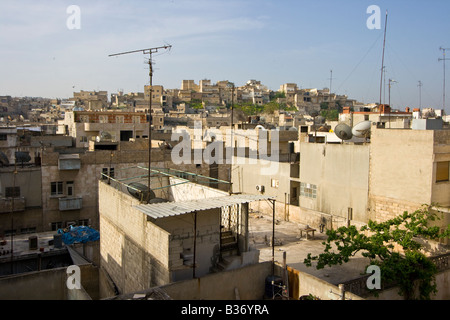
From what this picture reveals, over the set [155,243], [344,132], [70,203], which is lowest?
[70,203]

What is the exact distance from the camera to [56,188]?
70.6 ft

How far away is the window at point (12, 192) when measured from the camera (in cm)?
2039

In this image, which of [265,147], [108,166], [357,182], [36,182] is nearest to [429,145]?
[357,182]

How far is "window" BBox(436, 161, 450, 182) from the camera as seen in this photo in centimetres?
1384

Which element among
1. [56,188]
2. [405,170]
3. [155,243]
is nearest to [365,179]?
[405,170]

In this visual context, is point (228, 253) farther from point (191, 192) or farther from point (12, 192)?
point (12, 192)

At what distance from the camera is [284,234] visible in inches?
647

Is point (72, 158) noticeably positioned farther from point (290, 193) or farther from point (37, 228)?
point (290, 193)

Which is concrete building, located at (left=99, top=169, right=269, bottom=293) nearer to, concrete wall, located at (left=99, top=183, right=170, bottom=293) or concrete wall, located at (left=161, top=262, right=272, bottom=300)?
concrete wall, located at (left=99, top=183, right=170, bottom=293)

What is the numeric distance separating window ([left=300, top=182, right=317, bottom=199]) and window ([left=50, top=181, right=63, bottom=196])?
1267 cm

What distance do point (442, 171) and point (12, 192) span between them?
1946 centimetres

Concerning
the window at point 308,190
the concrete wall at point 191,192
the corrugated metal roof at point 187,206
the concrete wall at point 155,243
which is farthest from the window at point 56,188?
the corrugated metal roof at point 187,206

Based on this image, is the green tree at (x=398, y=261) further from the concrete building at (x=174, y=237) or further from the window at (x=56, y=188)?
the window at (x=56, y=188)

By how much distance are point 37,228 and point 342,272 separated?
15920mm
